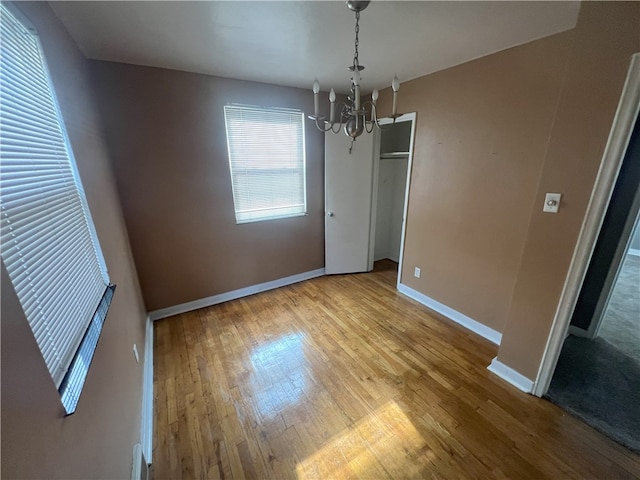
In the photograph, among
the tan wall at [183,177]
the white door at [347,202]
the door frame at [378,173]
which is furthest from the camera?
the white door at [347,202]

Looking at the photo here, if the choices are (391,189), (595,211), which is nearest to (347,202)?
(391,189)

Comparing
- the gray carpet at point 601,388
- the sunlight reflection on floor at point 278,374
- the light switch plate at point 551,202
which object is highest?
the light switch plate at point 551,202

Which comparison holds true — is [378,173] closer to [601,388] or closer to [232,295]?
[232,295]

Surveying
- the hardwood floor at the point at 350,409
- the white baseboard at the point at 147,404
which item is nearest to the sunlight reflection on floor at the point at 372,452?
the hardwood floor at the point at 350,409

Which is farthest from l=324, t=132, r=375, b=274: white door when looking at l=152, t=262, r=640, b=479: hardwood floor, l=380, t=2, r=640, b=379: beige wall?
l=152, t=262, r=640, b=479: hardwood floor

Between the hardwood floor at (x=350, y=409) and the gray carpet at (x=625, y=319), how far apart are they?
1181mm

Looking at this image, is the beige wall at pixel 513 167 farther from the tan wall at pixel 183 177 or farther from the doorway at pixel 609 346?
the tan wall at pixel 183 177

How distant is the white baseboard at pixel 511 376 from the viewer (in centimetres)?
178

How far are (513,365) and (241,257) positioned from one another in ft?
8.89

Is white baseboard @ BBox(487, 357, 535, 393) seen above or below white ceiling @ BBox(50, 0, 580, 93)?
below

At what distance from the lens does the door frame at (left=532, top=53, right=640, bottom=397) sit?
1225 mm

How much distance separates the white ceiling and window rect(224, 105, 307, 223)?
531mm

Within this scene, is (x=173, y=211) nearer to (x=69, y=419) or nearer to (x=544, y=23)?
(x=69, y=419)

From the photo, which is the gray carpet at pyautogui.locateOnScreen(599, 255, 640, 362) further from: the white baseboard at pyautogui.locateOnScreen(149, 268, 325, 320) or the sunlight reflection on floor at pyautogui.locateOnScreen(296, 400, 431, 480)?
the white baseboard at pyautogui.locateOnScreen(149, 268, 325, 320)
